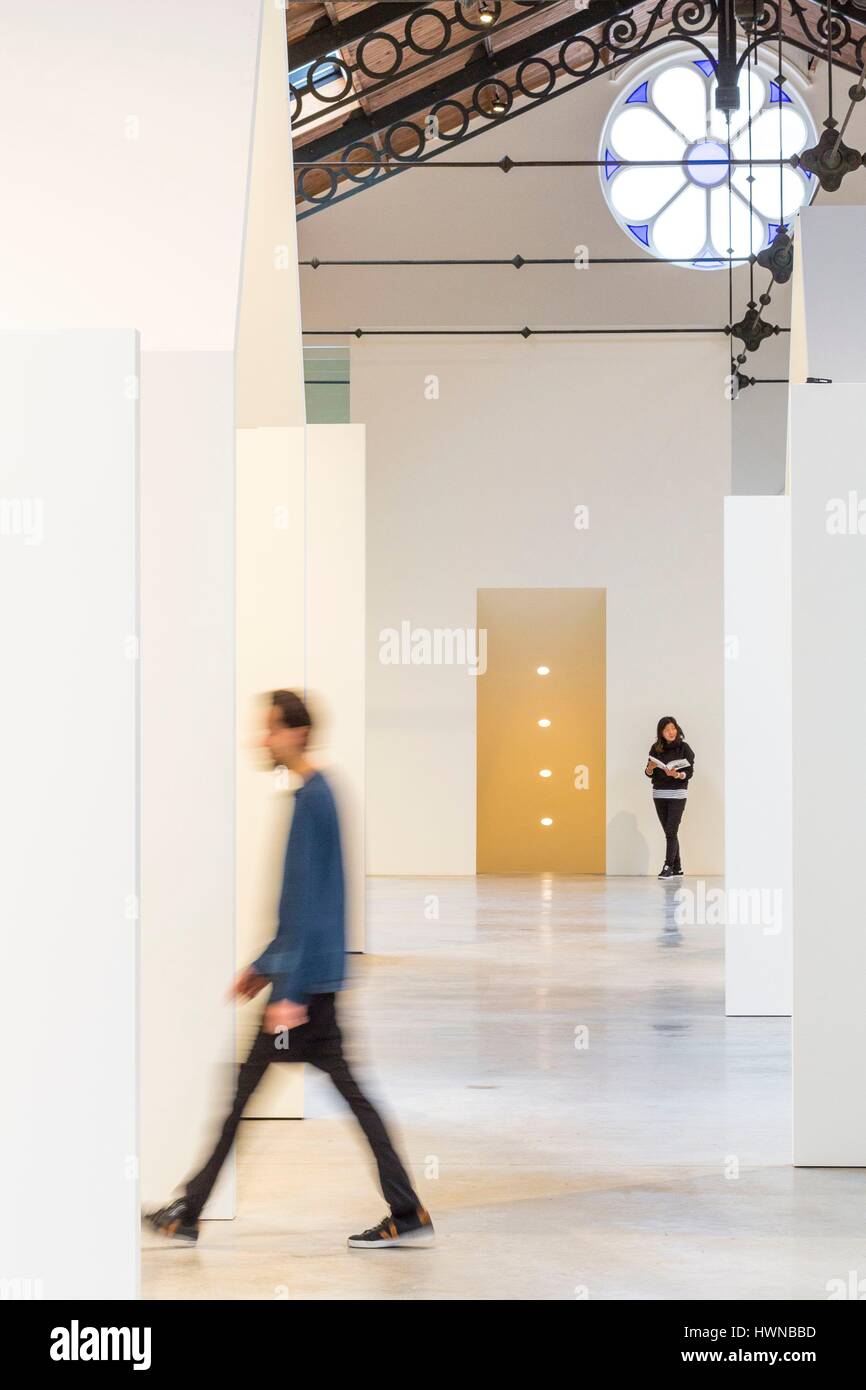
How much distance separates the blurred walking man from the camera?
13.4 feet

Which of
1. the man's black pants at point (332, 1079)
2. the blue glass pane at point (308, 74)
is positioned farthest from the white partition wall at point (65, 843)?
the blue glass pane at point (308, 74)

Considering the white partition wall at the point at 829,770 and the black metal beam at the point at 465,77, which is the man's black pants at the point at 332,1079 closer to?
the white partition wall at the point at 829,770

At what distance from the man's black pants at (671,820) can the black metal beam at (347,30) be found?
24.6 feet

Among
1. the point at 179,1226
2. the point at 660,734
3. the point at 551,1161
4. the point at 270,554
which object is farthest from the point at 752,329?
the point at 179,1226

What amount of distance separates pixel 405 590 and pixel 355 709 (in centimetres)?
578

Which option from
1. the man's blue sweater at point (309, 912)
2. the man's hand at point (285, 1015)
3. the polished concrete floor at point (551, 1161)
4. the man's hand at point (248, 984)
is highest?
the man's blue sweater at point (309, 912)

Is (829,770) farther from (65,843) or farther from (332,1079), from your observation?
(65,843)

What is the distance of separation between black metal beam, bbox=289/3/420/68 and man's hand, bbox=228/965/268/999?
9.47 meters

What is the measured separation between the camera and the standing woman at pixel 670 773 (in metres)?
14.8

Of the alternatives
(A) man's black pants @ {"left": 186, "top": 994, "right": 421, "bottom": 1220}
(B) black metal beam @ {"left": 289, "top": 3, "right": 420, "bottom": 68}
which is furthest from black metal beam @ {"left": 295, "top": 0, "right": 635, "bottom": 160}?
(A) man's black pants @ {"left": 186, "top": 994, "right": 421, "bottom": 1220}

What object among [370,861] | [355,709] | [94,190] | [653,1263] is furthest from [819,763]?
[370,861]

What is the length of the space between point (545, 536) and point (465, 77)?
451 cm

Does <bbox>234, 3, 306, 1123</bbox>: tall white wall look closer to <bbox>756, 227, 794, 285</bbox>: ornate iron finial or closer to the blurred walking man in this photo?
the blurred walking man
